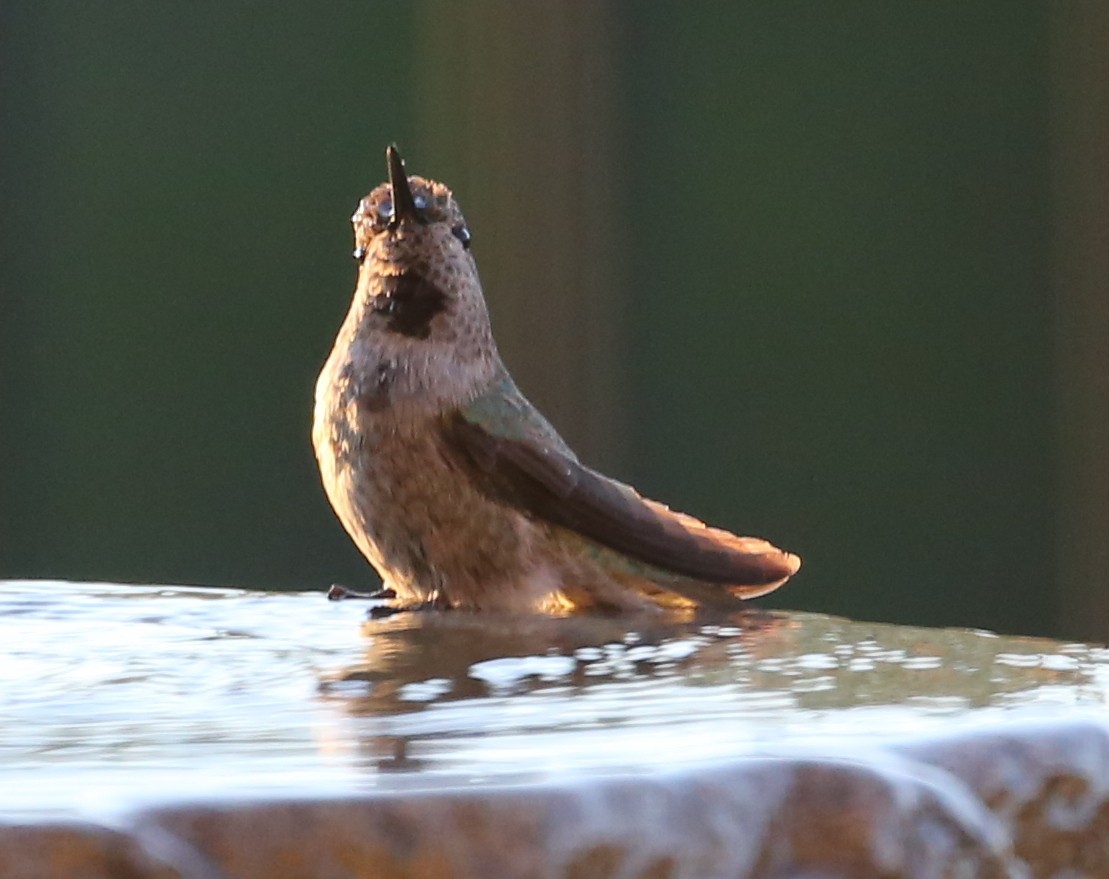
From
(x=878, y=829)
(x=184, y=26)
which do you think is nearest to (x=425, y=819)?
(x=878, y=829)

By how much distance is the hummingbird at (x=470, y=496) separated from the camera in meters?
1.85

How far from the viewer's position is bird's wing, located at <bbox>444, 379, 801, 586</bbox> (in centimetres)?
185

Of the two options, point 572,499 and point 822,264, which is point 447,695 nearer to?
point 572,499

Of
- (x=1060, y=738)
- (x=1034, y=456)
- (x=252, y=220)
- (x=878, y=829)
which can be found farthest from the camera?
(x=252, y=220)

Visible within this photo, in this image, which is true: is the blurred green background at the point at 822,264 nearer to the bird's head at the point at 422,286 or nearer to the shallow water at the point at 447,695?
the bird's head at the point at 422,286

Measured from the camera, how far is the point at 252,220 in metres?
4.73

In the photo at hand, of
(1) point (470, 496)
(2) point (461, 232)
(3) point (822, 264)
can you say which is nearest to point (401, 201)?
(2) point (461, 232)

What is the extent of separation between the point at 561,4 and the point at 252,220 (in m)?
1.00

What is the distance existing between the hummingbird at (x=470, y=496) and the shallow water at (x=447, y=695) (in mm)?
72

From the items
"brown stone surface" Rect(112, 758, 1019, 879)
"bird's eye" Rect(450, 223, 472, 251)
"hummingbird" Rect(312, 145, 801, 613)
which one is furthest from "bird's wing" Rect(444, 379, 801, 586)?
"brown stone surface" Rect(112, 758, 1019, 879)

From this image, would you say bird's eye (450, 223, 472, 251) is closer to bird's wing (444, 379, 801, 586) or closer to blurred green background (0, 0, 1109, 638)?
bird's wing (444, 379, 801, 586)

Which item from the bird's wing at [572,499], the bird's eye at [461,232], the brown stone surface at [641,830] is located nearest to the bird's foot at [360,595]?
the bird's wing at [572,499]

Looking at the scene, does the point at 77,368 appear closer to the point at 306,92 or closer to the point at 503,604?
the point at 306,92

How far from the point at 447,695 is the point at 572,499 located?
26.2 inches
